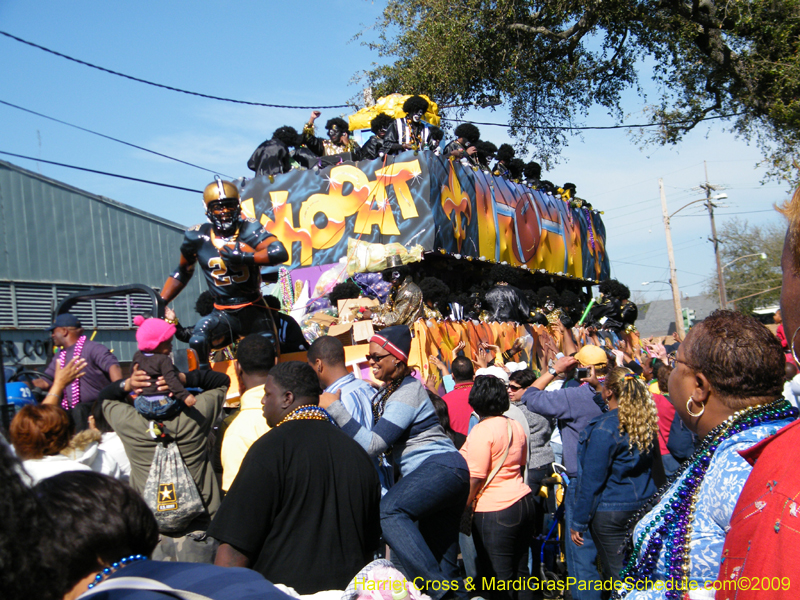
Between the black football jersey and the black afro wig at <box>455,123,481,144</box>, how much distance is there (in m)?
7.50

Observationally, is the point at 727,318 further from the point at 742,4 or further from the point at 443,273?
the point at 742,4

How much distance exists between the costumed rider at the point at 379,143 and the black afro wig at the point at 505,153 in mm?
2636

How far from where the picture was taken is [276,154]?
12305 millimetres

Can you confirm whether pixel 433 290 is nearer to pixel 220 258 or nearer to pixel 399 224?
pixel 399 224

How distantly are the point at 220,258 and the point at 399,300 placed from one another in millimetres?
Result: 3760

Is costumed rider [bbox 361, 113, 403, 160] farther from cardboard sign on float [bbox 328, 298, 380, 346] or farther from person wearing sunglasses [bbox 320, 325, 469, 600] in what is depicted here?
person wearing sunglasses [bbox 320, 325, 469, 600]

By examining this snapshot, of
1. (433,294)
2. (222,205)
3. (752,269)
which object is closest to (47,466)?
(222,205)

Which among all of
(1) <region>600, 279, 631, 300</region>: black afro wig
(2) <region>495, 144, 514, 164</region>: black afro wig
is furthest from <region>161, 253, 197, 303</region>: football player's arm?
(1) <region>600, 279, 631, 300</region>: black afro wig

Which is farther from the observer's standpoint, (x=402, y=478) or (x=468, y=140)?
(x=468, y=140)

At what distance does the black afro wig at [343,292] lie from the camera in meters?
9.67

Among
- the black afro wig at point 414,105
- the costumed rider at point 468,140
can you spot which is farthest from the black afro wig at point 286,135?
the costumed rider at point 468,140

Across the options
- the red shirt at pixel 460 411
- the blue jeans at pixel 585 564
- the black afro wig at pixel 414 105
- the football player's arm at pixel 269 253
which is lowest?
the blue jeans at pixel 585 564

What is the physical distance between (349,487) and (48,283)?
607 inches

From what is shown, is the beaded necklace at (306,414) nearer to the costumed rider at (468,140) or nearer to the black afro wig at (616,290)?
the costumed rider at (468,140)
